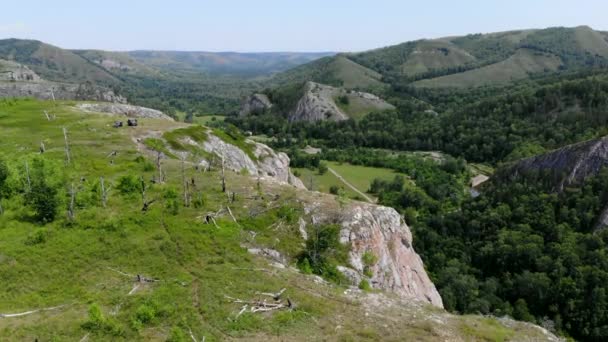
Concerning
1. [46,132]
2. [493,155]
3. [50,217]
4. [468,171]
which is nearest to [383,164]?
[468,171]

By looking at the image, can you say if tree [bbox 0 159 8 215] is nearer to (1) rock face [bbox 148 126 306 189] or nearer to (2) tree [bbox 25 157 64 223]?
(2) tree [bbox 25 157 64 223]

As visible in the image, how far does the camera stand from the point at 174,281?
30.8 meters

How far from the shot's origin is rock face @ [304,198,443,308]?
3862 cm

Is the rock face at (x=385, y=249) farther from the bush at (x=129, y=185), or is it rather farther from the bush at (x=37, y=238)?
the bush at (x=37, y=238)

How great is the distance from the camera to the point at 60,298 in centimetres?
2895

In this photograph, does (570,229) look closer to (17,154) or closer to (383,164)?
(383,164)

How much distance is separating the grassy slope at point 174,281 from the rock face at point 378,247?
4077 millimetres

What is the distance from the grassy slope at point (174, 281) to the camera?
2612cm

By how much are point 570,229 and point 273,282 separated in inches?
3571

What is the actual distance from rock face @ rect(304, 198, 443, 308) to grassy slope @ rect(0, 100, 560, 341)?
13.4 feet

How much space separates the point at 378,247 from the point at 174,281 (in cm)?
1838

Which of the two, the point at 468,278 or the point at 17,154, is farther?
the point at 468,278

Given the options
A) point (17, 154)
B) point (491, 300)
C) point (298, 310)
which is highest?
point (17, 154)

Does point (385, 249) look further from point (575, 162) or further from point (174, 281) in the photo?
point (575, 162)
